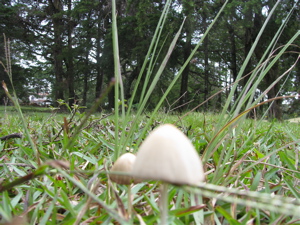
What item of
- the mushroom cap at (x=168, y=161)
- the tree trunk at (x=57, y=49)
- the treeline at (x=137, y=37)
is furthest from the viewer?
the tree trunk at (x=57, y=49)

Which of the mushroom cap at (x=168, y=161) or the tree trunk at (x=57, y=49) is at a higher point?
the tree trunk at (x=57, y=49)

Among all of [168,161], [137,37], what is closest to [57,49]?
[137,37]

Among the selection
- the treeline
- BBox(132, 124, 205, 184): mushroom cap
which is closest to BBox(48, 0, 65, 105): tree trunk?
the treeline

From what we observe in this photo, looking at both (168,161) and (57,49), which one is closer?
(168,161)

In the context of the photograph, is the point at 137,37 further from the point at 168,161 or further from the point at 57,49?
the point at 168,161

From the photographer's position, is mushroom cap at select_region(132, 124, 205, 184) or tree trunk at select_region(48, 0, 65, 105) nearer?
mushroom cap at select_region(132, 124, 205, 184)

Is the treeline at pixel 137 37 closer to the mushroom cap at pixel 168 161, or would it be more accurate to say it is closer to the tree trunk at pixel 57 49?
the tree trunk at pixel 57 49

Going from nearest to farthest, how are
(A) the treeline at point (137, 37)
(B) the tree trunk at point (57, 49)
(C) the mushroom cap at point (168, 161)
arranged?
(C) the mushroom cap at point (168, 161), (A) the treeline at point (137, 37), (B) the tree trunk at point (57, 49)

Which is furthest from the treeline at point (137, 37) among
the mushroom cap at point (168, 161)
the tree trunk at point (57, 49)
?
the mushroom cap at point (168, 161)

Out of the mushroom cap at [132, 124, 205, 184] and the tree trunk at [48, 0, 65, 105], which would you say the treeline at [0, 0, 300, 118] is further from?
the mushroom cap at [132, 124, 205, 184]
